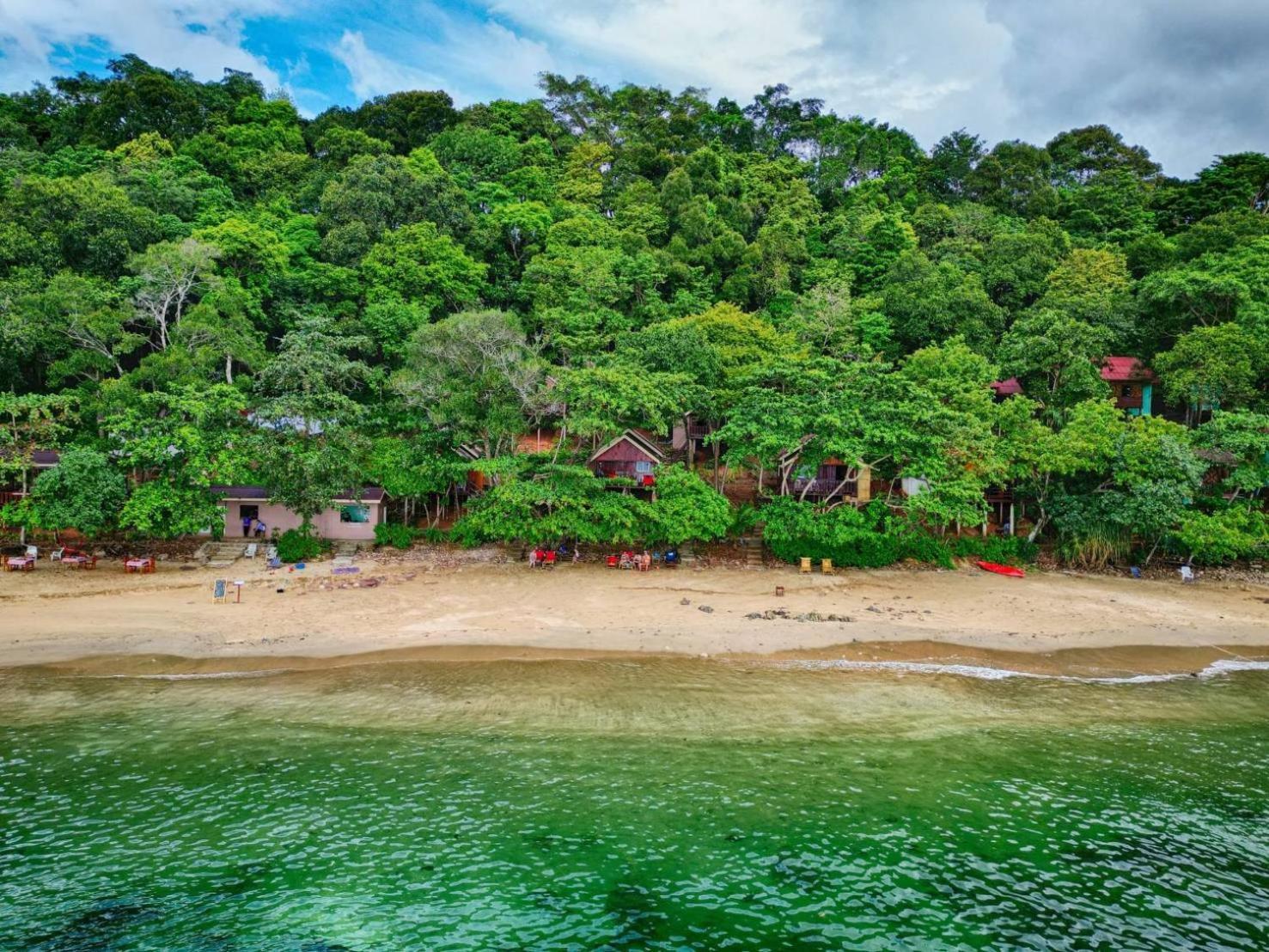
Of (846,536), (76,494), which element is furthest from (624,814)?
(76,494)

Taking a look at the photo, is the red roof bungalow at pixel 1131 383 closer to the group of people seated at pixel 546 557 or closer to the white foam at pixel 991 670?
the white foam at pixel 991 670

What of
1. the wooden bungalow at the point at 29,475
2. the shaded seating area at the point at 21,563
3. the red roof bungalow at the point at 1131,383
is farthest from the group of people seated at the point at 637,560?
the red roof bungalow at the point at 1131,383

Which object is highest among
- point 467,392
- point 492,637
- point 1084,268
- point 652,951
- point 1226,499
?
point 1084,268

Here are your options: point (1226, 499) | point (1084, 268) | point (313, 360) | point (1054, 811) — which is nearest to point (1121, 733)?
point (1054, 811)

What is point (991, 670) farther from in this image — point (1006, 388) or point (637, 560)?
point (1006, 388)

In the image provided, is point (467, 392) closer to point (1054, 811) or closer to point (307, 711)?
point (307, 711)

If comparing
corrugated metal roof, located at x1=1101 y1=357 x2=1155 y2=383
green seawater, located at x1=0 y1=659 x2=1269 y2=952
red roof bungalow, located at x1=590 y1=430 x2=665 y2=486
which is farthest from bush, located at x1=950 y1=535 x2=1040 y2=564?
red roof bungalow, located at x1=590 y1=430 x2=665 y2=486

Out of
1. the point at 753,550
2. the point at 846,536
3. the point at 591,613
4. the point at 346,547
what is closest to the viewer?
the point at 591,613
